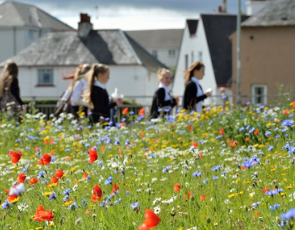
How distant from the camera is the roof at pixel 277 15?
127 ft

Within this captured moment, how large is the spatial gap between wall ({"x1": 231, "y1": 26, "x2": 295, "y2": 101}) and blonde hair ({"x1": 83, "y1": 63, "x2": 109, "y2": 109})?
2967 cm

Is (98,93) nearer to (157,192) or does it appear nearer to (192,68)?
(192,68)

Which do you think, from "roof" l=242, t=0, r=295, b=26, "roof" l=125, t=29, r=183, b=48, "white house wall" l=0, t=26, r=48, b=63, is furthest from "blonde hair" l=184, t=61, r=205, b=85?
"roof" l=125, t=29, r=183, b=48

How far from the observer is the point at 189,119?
9.78 meters

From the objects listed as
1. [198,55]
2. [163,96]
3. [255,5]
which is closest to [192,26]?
[198,55]

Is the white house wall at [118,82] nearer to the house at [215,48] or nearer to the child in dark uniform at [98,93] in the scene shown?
the house at [215,48]

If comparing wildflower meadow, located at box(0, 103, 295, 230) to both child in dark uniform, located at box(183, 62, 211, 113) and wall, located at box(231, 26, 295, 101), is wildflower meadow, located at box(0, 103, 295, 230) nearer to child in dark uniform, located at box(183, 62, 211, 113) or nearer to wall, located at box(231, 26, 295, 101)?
child in dark uniform, located at box(183, 62, 211, 113)

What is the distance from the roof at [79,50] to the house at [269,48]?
11.2 meters

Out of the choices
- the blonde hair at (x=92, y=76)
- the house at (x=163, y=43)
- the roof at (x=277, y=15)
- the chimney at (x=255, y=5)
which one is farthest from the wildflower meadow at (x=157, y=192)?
the house at (x=163, y=43)

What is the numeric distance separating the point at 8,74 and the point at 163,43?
11239 centimetres

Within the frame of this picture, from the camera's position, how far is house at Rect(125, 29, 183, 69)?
401ft

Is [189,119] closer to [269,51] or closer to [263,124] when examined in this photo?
[263,124]

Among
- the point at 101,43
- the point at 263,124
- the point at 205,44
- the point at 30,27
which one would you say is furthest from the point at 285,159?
the point at 30,27

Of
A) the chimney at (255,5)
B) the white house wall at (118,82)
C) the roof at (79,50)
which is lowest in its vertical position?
the white house wall at (118,82)
